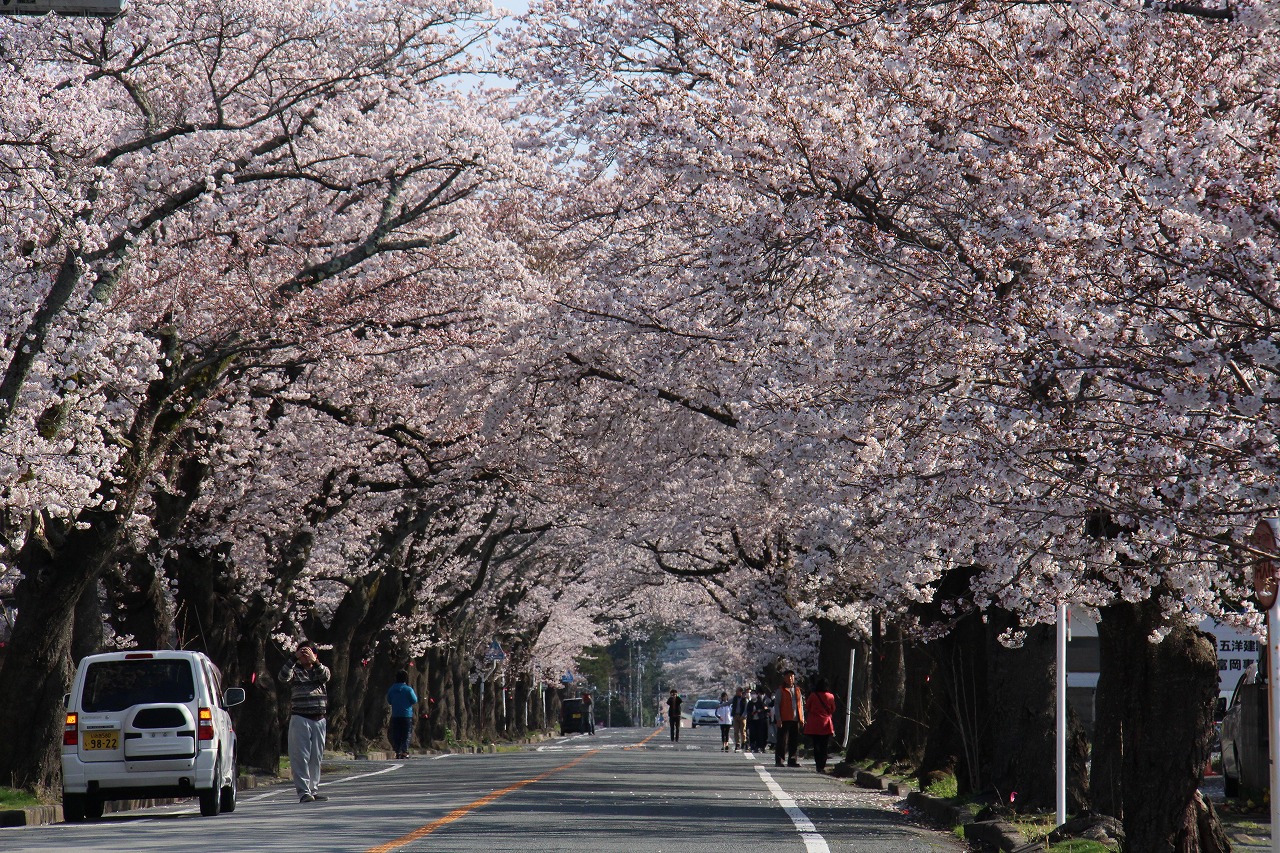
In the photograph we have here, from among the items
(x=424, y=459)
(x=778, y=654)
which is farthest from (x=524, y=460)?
(x=778, y=654)

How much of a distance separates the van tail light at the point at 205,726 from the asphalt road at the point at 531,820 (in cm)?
83

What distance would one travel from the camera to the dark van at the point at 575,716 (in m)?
75.1

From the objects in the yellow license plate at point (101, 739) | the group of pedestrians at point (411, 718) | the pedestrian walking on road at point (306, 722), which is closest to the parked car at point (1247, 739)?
the group of pedestrians at point (411, 718)

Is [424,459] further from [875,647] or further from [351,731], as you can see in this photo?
[351,731]

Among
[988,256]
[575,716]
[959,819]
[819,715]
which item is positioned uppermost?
[988,256]

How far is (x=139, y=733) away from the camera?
637 inches

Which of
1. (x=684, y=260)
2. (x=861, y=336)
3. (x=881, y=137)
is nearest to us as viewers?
(x=881, y=137)

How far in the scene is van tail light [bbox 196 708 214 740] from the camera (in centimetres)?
1645

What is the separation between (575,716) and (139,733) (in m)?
60.4

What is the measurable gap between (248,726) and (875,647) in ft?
43.5

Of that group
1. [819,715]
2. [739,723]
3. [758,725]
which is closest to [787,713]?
[819,715]

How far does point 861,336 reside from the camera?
1295 cm

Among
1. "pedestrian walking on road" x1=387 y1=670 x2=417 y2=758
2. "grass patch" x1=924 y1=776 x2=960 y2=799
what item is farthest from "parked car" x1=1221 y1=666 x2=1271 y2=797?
"pedestrian walking on road" x1=387 y1=670 x2=417 y2=758

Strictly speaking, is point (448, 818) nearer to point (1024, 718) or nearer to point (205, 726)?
point (205, 726)
